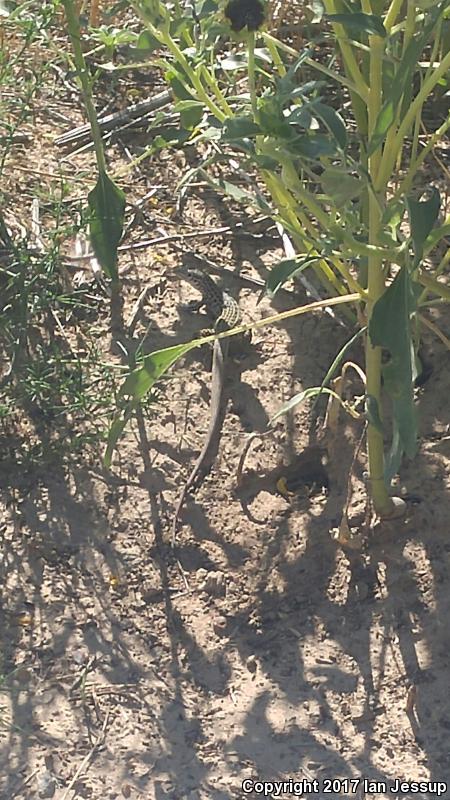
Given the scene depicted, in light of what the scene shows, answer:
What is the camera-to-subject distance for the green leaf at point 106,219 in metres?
2.65

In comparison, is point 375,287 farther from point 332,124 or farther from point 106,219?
point 106,219

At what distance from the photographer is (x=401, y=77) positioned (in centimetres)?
183

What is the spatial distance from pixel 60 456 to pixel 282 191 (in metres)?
0.94

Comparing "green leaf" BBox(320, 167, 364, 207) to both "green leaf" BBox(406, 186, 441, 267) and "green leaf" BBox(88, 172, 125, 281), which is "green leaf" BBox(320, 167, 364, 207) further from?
"green leaf" BBox(88, 172, 125, 281)

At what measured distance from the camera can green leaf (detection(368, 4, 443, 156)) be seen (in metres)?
1.82

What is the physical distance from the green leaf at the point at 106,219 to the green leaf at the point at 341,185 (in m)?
0.85

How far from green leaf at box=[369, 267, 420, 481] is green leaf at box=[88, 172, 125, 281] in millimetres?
872

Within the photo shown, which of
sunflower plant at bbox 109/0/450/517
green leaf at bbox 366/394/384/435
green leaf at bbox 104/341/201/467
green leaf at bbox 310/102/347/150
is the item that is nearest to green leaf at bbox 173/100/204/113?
sunflower plant at bbox 109/0/450/517

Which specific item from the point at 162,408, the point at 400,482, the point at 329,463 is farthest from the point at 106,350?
the point at 400,482

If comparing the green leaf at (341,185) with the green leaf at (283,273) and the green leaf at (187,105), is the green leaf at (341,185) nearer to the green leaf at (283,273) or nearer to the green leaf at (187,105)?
the green leaf at (283,273)

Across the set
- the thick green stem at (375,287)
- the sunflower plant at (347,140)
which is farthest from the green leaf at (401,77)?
the thick green stem at (375,287)

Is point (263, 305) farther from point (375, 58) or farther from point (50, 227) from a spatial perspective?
point (375, 58)

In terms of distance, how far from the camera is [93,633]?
2504 millimetres

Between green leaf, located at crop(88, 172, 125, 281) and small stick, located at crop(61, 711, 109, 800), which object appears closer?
small stick, located at crop(61, 711, 109, 800)
